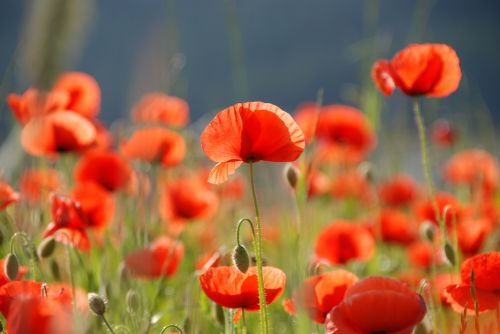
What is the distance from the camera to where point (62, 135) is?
5.00 ft

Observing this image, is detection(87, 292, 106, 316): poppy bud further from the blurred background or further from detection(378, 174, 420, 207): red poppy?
the blurred background

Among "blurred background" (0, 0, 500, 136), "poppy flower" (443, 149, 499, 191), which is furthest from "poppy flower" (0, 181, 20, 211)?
"blurred background" (0, 0, 500, 136)

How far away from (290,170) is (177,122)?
2.64ft

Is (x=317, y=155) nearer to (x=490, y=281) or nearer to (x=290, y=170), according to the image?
(x=290, y=170)

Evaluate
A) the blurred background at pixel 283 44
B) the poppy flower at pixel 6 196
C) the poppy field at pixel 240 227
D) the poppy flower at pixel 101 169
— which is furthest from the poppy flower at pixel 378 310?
the blurred background at pixel 283 44

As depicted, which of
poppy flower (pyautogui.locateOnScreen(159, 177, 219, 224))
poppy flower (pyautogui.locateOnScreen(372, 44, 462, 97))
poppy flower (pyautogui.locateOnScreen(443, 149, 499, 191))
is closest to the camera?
poppy flower (pyautogui.locateOnScreen(372, 44, 462, 97))

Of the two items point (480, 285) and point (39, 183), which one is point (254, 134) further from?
point (39, 183)

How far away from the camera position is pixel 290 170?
1233 millimetres

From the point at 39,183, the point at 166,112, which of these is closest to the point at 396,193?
the point at 166,112

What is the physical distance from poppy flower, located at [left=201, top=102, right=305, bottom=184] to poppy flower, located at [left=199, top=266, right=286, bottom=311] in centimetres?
13

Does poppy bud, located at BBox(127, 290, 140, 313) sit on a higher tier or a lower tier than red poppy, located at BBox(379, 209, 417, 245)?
lower

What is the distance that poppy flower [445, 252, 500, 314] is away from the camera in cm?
93

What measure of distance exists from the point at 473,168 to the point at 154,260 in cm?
118

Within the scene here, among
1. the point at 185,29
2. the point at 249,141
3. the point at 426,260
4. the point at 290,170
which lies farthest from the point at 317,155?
the point at 185,29
